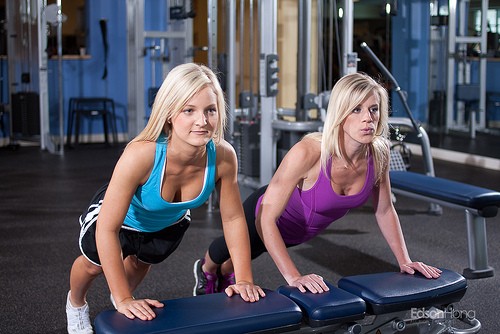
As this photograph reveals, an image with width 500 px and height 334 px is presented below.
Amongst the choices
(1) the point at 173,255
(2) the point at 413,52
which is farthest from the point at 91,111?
(1) the point at 173,255

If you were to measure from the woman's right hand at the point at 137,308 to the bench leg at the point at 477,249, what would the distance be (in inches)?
71.6

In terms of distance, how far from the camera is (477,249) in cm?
305

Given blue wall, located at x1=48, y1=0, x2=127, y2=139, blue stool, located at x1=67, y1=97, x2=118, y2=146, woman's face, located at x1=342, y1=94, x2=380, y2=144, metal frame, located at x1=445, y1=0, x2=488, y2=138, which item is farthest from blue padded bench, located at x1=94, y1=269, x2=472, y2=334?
blue wall, located at x1=48, y1=0, x2=127, y2=139

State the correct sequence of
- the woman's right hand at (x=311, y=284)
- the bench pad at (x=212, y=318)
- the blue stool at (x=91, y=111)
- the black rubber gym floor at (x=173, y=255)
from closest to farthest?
1. the bench pad at (x=212, y=318)
2. the woman's right hand at (x=311, y=284)
3. the black rubber gym floor at (x=173, y=255)
4. the blue stool at (x=91, y=111)

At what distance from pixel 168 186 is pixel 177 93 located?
0.27 meters

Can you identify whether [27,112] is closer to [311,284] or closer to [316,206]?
[316,206]

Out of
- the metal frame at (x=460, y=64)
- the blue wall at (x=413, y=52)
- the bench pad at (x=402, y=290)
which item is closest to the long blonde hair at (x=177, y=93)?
the bench pad at (x=402, y=290)

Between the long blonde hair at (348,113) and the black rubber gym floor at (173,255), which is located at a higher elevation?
the long blonde hair at (348,113)

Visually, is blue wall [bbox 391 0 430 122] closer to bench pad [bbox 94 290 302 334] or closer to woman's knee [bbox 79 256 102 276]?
woman's knee [bbox 79 256 102 276]

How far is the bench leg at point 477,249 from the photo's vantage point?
3.02m

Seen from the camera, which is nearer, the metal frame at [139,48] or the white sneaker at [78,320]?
the white sneaker at [78,320]

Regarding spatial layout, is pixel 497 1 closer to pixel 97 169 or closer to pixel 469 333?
pixel 97 169

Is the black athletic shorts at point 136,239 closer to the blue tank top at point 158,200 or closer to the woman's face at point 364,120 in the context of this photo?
the blue tank top at point 158,200

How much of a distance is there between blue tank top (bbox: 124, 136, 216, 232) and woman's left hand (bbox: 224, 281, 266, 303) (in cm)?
25
